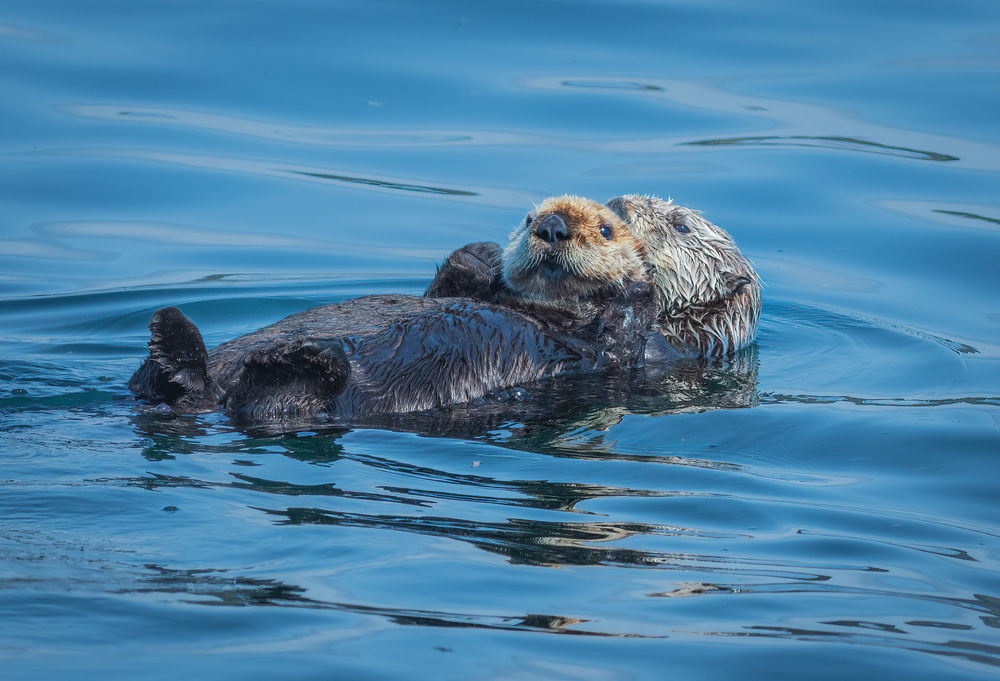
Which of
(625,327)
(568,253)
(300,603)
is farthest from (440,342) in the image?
(300,603)

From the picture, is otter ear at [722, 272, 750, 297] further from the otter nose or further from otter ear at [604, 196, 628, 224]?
the otter nose

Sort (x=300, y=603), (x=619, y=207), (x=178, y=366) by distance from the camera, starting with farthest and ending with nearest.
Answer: (x=619, y=207) → (x=178, y=366) → (x=300, y=603)

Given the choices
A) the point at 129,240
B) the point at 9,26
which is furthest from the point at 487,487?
the point at 9,26

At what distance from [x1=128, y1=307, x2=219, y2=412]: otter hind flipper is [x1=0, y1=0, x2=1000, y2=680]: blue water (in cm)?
13

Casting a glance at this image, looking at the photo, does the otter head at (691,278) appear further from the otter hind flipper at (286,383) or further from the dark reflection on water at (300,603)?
the dark reflection on water at (300,603)

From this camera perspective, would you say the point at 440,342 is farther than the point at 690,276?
No

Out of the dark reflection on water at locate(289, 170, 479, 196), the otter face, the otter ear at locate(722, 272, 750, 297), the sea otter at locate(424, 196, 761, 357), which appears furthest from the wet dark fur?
the dark reflection on water at locate(289, 170, 479, 196)

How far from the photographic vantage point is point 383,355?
451 cm

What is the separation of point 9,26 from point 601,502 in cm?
1071

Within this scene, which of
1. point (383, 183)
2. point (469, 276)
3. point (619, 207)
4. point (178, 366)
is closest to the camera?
point (178, 366)

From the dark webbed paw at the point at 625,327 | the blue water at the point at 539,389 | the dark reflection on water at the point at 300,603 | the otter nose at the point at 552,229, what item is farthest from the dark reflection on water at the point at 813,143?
the dark reflection on water at the point at 300,603

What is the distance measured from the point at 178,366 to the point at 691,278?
116 inches

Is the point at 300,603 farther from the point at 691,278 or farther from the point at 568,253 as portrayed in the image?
the point at 691,278

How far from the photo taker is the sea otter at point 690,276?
5875 mm
